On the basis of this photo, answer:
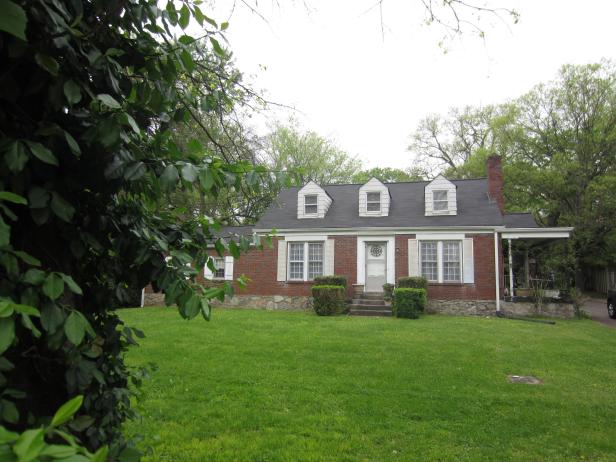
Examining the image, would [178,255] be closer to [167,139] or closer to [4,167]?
[167,139]

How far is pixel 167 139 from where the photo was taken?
1.77m

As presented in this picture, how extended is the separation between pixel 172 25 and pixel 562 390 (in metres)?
6.99

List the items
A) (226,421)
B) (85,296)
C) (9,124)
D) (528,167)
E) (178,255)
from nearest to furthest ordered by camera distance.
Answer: (9,124) → (178,255) → (85,296) → (226,421) → (528,167)

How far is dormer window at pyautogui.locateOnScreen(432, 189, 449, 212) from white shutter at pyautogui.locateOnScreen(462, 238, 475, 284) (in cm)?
185

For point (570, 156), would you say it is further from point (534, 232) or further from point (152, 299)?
point (152, 299)

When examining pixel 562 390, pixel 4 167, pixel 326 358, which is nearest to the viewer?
pixel 4 167

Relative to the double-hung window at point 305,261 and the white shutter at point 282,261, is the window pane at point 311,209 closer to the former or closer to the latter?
the double-hung window at point 305,261

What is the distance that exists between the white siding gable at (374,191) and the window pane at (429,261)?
2276 mm

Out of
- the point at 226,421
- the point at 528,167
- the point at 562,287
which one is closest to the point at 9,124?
the point at 226,421

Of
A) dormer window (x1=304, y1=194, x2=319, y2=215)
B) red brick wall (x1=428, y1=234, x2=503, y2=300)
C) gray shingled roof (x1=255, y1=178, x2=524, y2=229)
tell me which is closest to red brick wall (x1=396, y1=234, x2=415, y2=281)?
gray shingled roof (x1=255, y1=178, x2=524, y2=229)

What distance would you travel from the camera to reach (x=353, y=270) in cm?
1742

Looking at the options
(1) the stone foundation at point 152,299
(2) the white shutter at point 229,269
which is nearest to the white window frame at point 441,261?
(2) the white shutter at point 229,269

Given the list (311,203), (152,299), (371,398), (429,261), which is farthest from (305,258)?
(371,398)

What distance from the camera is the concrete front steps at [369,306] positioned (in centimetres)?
1542
